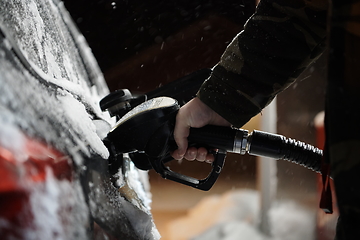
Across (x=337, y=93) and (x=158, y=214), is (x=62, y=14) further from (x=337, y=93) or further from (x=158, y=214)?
(x=158, y=214)

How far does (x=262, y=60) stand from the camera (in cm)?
65

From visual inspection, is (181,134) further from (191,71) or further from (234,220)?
(234,220)

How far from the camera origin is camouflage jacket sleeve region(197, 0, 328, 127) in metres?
0.64

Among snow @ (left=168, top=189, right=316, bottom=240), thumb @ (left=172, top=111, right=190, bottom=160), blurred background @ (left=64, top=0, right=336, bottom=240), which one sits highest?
thumb @ (left=172, top=111, right=190, bottom=160)

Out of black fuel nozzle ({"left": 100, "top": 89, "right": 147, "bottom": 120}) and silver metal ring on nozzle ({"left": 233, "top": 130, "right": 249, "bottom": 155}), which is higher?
black fuel nozzle ({"left": 100, "top": 89, "right": 147, "bottom": 120})

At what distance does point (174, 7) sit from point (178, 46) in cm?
23

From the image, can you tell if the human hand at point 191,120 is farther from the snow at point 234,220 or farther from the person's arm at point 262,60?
the snow at point 234,220

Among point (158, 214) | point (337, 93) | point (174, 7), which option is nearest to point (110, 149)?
point (337, 93)

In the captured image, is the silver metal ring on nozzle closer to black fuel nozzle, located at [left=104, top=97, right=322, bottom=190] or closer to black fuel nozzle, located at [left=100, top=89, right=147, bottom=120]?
black fuel nozzle, located at [left=104, top=97, right=322, bottom=190]

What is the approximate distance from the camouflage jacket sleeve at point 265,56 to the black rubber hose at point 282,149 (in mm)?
55

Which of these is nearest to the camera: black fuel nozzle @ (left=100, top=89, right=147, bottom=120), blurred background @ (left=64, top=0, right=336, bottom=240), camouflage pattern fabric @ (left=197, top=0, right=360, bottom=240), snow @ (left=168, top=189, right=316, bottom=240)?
camouflage pattern fabric @ (left=197, top=0, right=360, bottom=240)

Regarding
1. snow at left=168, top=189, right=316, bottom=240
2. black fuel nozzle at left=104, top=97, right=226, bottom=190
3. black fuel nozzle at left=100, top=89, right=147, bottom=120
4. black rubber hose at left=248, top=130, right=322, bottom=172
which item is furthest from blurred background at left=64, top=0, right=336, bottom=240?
black rubber hose at left=248, top=130, right=322, bottom=172

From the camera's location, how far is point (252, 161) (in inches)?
107

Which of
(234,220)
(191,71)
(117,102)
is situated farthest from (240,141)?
(234,220)
